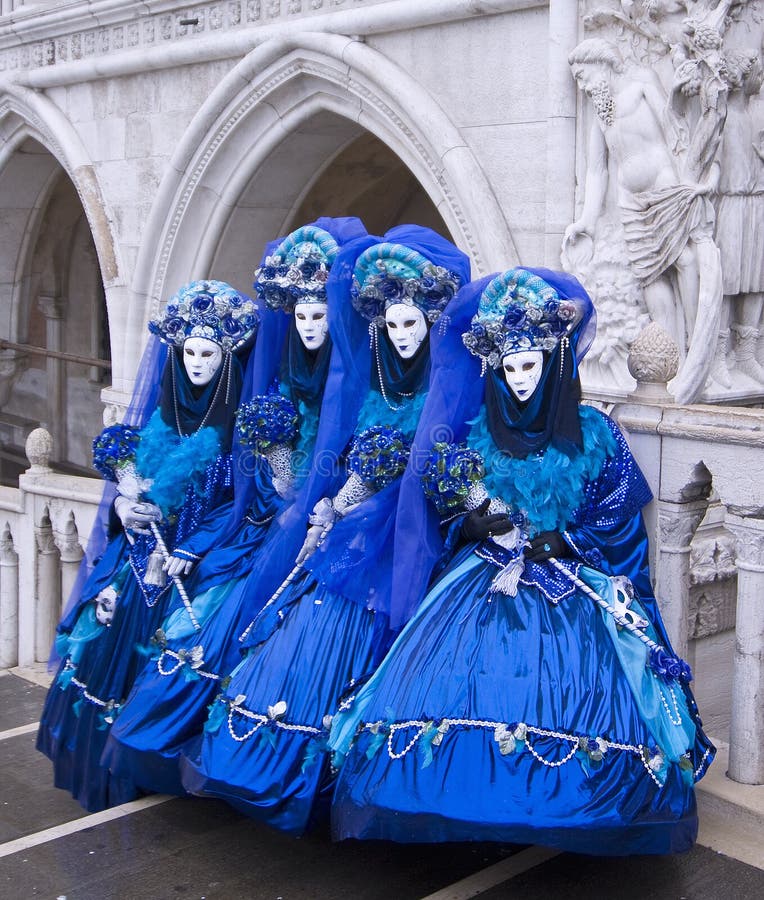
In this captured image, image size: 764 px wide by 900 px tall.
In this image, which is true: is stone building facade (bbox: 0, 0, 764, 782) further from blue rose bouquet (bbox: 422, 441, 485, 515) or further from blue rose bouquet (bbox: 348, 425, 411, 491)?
blue rose bouquet (bbox: 348, 425, 411, 491)

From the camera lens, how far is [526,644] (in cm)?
296

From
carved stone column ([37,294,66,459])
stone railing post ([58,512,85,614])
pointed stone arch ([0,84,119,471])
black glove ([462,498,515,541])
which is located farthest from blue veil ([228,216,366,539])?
carved stone column ([37,294,66,459])

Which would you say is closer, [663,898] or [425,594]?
[663,898]

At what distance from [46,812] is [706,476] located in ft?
7.46

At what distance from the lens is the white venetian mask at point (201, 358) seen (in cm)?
380

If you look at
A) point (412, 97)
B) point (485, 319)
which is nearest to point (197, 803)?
point (485, 319)

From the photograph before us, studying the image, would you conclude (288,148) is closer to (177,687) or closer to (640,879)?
(177,687)

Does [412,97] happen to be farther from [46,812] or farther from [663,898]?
[663,898]

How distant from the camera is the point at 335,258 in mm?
3717

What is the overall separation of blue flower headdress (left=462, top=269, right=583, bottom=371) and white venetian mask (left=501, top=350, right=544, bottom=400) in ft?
0.05

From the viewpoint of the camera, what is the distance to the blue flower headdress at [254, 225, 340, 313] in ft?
12.1

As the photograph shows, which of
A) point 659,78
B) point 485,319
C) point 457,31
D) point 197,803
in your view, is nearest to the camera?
point 485,319

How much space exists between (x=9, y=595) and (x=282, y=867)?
2.84m

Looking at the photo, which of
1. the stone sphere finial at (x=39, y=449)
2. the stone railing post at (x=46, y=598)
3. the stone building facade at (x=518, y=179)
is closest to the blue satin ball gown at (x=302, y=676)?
the stone building facade at (x=518, y=179)
